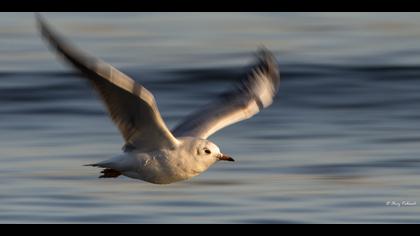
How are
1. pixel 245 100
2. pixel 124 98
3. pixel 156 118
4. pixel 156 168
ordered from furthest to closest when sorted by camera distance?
pixel 245 100
pixel 156 168
pixel 156 118
pixel 124 98

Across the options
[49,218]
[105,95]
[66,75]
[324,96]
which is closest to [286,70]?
[324,96]

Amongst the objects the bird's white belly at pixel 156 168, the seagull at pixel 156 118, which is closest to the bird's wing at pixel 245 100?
the seagull at pixel 156 118

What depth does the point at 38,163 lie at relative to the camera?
11.3 m

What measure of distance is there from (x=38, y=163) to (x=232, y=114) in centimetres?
283

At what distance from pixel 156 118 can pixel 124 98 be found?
31cm

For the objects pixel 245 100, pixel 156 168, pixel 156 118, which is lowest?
pixel 156 168

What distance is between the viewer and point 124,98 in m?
7.67

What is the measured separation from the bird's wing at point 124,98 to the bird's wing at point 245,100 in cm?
80

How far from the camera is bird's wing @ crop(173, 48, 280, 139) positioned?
901cm

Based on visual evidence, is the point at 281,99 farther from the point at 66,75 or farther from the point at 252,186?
the point at 252,186

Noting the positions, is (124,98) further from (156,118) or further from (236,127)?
(236,127)
